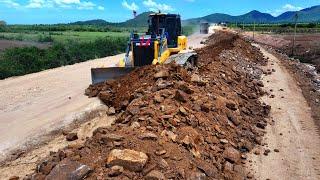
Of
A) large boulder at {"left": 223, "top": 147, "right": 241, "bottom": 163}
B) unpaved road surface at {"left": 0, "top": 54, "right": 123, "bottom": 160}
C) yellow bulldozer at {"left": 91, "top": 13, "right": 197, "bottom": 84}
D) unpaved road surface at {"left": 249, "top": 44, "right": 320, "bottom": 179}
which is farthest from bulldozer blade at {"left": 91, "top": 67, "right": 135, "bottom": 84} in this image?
large boulder at {"left": 223, "top": 147, "right": 241, "bottom": 163}

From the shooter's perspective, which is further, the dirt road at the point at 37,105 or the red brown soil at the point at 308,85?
the red brown soil at the point at 308,85

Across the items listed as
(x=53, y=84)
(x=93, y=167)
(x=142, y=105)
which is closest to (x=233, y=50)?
(x=53, y=84)

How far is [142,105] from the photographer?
12.8 meters

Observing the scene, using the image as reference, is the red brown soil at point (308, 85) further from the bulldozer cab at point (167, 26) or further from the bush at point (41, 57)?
the bush at point (41, 57)

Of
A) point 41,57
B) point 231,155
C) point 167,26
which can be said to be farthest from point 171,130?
point 41,57

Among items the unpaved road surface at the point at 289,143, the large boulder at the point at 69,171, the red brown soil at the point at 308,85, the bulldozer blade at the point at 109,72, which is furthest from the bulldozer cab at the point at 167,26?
the large boulder at the point at 69,171

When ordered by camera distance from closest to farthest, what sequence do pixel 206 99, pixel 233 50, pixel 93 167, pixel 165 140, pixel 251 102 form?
pixel 93 167, pixel 165 140, pixel 206 99, pixel 251 102, pixel 233 50

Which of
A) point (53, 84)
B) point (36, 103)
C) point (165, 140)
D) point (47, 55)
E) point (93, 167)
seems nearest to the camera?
point (93, 167)

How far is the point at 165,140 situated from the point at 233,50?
20.3 metres

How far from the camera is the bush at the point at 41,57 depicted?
27609 millimetres

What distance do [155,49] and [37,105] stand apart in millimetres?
5342

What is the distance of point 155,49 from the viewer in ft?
60.7

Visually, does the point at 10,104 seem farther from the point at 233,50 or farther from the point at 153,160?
the point at 233,50

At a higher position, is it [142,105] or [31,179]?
[142,105]
